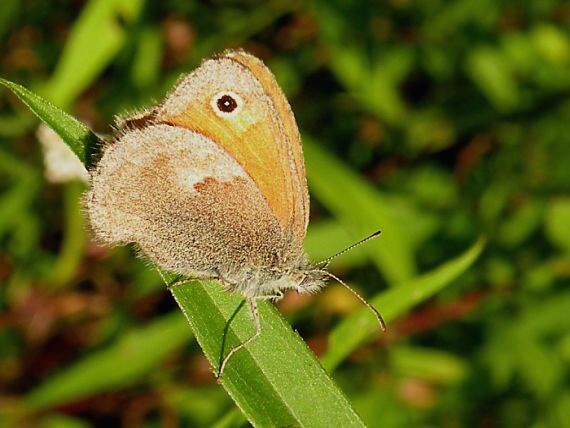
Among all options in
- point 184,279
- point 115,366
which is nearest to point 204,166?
point 184,279

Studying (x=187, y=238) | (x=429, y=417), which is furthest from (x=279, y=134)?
(x=429, y=417)

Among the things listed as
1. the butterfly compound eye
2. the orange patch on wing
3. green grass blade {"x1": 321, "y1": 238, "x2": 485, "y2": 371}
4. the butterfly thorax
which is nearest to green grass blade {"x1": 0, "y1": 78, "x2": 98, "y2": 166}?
the orange patch on wing

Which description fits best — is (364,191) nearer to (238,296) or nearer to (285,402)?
(238,296)

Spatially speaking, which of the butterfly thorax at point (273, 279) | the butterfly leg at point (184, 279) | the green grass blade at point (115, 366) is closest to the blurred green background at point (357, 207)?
the green grass blade at point (115, 366)

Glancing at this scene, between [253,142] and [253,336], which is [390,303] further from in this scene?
[253,142]

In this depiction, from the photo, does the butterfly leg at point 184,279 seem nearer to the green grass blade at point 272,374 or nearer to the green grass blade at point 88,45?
the green grass blade at point 272,374

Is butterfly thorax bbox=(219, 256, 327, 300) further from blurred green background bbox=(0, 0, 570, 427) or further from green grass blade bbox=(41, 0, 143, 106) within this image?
Result: green grass blade bbox=(41, 0, 143, 106)

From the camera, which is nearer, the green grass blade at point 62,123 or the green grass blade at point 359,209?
the green grass blade at point 62,123
